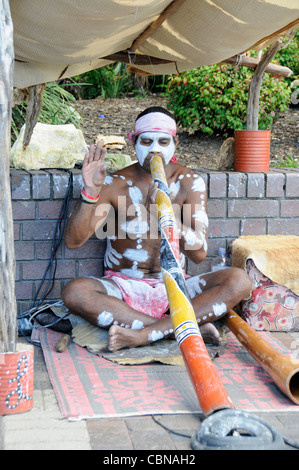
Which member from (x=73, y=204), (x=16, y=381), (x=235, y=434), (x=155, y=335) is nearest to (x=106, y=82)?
(x=73, y=204)

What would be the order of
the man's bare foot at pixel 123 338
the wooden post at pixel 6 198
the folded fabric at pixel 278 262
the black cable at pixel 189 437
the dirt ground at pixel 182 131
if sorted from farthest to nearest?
the dirt ground at pixel 182 131 < the folded fabric at pixel 278 262 < the man's bare foot at pixel 123 338 < the wooden post at pixel 6 198 < the black cable at pixel 189 437

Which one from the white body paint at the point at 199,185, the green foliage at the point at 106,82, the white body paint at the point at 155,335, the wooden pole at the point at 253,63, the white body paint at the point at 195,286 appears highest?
the green foliage at the point at 106,82

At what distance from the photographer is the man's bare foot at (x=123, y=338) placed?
139 inches

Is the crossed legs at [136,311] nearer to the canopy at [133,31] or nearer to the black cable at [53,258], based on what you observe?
the black cable at [53,258]

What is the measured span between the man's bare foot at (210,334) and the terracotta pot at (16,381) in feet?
4.00

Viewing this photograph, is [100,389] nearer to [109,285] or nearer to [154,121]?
[109,285]

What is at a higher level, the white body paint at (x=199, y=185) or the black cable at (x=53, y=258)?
the white body paint at (x=199, y=185)

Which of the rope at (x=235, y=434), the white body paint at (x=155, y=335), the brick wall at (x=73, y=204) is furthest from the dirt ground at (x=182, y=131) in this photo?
the rope at (x=235, y=434)

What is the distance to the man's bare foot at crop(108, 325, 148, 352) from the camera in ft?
11.6

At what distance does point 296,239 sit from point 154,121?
127 cm

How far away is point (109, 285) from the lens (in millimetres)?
3854

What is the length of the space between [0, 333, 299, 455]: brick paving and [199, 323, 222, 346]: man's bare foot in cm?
82
